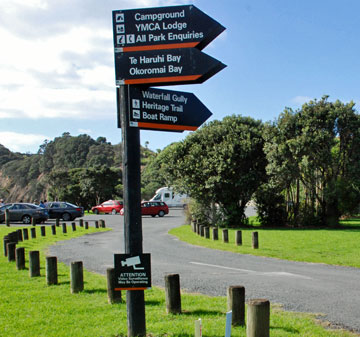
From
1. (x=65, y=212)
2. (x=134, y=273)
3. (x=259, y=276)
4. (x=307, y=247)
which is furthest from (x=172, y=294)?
(x=65, y=212)

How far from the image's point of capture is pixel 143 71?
5.12 m

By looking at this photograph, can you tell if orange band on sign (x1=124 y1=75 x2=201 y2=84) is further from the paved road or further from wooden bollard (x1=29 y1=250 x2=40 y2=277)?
wooden bollard (x1=29 y1=250 x2=40 y2=277)

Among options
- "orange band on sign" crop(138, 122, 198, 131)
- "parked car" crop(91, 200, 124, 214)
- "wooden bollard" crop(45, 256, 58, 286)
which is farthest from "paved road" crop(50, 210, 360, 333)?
"parked car" crop(91, 200, 124, 214)

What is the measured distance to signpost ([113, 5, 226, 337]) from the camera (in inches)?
200

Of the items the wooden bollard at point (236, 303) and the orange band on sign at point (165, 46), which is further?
the wooden bollard at point (236, 303)

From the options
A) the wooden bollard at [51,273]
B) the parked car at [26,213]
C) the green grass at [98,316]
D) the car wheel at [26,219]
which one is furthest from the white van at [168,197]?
the green grass at [98,316]

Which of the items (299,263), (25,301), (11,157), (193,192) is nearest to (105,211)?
(193,192)

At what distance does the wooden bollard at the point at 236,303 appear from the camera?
5613 millimetres

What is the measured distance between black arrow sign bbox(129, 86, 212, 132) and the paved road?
344 centimetres

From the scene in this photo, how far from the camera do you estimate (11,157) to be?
12838cm

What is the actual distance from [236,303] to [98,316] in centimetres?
205

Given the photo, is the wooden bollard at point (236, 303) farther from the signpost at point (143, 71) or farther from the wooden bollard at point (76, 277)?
the wooden bollard at point (76, 277)

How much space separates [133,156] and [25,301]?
13.2ft

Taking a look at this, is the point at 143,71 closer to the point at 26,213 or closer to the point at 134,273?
the point at 134,273
